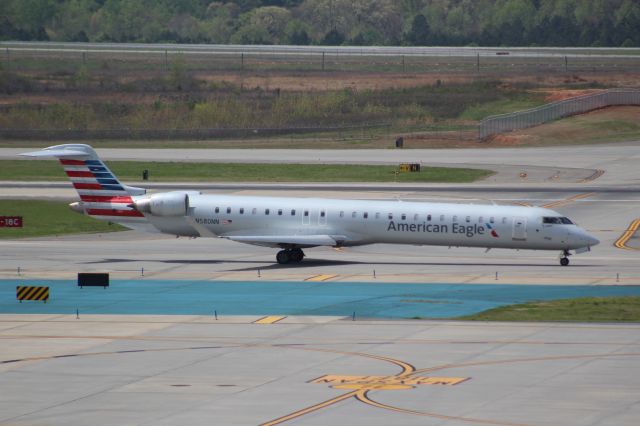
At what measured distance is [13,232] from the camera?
6838cm

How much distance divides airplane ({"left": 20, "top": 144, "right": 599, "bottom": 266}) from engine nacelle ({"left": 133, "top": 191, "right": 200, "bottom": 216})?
5 centimetres

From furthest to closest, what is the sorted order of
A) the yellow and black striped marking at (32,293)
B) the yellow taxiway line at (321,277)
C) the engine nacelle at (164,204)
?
the engine nacelle at (164,204) → the yellow taxiway line at (321,277) → the yellow and black striped marking at (32,293)

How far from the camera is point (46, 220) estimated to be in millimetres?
73000

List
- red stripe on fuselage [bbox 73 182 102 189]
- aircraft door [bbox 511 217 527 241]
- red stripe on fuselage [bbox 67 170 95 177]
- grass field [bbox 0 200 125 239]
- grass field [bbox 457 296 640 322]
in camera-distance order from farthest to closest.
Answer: grass field [bbox 0 200 125 239], red stripe on fuselage [bbox 67 170 95 177], red stripe on fuselage [bbox 73 182 102 189], aircraft door [bbox 511 217 527 241], grass field [bbox 457 296 640 322]

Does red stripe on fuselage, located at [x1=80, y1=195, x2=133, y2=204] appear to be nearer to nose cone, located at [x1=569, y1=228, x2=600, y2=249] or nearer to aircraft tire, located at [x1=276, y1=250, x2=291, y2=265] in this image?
aircraft tire, located at [x1=276, y1=250, x2=291, y2=265]

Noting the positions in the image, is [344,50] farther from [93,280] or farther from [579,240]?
[93,280]

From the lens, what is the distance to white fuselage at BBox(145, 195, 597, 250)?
2191 inches

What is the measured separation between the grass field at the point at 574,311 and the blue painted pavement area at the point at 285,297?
1.02 metres

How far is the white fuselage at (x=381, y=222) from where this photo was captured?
55.7 metres

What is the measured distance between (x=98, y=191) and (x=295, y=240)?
31.4ft

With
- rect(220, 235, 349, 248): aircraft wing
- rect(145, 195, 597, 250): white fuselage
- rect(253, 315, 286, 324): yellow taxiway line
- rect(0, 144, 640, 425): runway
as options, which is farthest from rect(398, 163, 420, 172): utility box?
rect(253, 315, 286, 324): yellow taxiway line

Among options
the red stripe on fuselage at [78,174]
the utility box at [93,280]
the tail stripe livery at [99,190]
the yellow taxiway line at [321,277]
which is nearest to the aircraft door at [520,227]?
the yellow taxiway line at [321,277]

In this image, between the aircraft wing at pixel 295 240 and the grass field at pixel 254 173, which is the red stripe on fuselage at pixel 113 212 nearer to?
the aircraft wing at pixel 295 240

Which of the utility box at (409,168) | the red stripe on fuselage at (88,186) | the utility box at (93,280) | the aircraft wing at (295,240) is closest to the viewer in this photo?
the utility box at (93,280)
